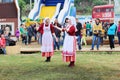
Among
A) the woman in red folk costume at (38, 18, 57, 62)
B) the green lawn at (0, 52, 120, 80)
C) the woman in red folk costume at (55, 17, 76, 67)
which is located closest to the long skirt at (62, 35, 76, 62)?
the woman in red folk costume at (55, 17, 76, 67)

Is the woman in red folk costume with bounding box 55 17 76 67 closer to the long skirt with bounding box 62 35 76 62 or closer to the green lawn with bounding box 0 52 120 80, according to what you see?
the long skirt with bounding box 62 35 76 62

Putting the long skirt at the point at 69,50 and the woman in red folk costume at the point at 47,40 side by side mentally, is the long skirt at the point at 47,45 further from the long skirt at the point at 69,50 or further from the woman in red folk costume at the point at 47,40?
the long skirt at the point at 69,50

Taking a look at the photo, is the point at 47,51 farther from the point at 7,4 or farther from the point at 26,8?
the point at 26,8

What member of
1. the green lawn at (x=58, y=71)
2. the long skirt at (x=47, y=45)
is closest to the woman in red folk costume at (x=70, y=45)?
the green lawn at (x=58, y=71)

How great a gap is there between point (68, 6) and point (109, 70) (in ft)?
91.2

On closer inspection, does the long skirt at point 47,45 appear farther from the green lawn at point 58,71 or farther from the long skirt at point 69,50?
the long skirt at point 69,50

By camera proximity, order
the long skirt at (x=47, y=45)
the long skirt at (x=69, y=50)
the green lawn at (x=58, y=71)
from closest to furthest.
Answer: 1. the green lawn at (x=58, y=71)
2. the long skirt at (x=69, y=50)
3. the long skirt at (x=47, y=45)

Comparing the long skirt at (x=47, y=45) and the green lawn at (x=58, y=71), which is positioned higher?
the long skirt at (x=47, y=45)

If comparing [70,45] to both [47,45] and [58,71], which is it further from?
[47,45]

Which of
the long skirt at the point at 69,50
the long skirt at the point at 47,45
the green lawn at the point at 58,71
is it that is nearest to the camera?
the green lawn at the point at 58,71

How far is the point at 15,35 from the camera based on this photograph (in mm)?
32781

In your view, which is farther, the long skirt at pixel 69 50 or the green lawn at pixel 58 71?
the long skirt at pixel 69 50

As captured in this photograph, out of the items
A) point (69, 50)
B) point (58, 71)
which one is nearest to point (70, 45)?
point (69, 50)

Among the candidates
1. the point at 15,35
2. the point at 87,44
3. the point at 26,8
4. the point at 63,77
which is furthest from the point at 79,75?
the point at 26,8
